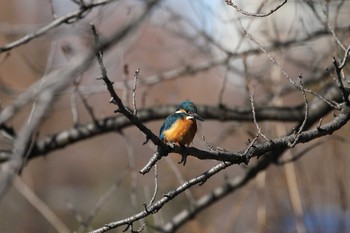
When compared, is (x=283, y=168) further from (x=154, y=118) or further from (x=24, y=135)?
(x=24, y=135)

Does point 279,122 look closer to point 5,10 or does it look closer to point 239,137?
point 239,137

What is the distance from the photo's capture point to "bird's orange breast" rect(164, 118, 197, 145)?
2.63 metres

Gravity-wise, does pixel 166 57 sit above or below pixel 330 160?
above

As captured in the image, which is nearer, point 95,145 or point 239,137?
point 239,137

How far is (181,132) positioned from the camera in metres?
2.64

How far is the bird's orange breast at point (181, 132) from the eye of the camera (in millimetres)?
2629

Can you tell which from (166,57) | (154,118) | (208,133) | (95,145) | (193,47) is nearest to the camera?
(154,118)

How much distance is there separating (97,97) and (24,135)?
878 centimetres

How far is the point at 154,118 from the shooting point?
A: 3.73 meters

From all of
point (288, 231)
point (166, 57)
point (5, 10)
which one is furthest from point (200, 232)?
point (5, 10)

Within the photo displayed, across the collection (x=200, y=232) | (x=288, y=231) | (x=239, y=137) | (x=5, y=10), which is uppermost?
(x=5, y=10)

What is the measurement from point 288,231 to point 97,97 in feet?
20.3

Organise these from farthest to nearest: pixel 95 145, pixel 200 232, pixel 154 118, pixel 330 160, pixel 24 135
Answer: pixel 95 145
pixel 330 160
pixel 200 232
pixel 154 118
pixel 24 135

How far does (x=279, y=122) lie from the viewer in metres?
3.79
